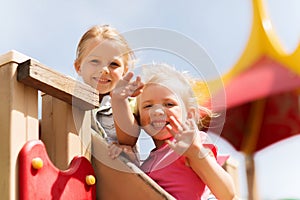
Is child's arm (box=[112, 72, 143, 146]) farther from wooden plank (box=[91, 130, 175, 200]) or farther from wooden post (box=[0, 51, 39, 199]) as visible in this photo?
wooden post (box=[0, 51, 39, 199])

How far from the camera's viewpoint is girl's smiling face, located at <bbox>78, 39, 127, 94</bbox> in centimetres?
150

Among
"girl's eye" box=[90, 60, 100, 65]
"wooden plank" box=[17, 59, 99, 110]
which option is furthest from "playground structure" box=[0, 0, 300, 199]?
"girl's eye" box=[90, 60, 100, 65]

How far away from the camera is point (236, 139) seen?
6.02m

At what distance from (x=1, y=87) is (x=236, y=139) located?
488 centimetres

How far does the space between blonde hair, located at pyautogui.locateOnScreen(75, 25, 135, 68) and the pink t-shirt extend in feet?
0.74

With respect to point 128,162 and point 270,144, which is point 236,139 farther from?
point 128,162

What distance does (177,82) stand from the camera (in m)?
1.45

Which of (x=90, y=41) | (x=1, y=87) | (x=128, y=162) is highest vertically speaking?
(x=90, y=41)

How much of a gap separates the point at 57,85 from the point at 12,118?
0.15m

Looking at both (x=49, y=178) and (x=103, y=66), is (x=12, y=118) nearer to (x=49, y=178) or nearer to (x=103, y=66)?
(x=49, y=178)

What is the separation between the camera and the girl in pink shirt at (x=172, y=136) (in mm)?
1383

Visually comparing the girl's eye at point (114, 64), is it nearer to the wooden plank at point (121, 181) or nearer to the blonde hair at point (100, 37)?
the blonde hair at point (100, 37)

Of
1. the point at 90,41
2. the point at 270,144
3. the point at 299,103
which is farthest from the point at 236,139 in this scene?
the point at 90,41

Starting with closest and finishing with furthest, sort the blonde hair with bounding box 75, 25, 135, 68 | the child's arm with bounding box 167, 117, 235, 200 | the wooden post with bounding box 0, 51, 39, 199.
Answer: the wooden post with bounding box 0, 51, 39, 199 < the child's arm with bounding box 167, 117, 235, 200 < the blonde hair with bounding box 75, 25, 135, 68
